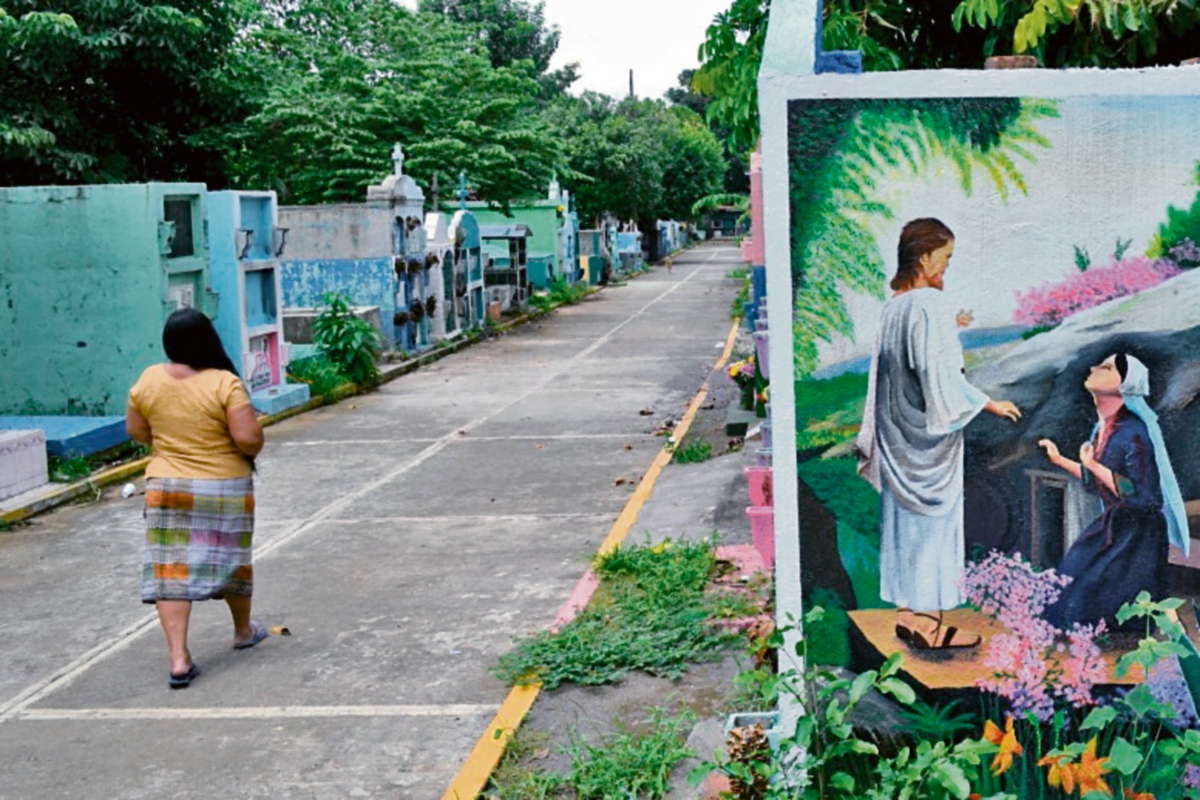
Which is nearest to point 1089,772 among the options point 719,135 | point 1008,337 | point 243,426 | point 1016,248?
point 1008,337

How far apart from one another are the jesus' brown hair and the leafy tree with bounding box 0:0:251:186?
16096 mm

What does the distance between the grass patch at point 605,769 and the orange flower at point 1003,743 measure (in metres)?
1.08

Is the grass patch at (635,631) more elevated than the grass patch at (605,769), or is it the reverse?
the grass patch at (635,631)

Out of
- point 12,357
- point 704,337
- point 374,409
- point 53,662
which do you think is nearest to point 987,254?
point 53,662

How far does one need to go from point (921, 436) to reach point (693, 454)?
7.77 m

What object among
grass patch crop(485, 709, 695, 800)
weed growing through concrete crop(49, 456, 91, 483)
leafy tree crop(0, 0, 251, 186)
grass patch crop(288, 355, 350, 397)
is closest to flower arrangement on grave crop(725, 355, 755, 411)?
grass patch crop(485, 709, 695, 800)

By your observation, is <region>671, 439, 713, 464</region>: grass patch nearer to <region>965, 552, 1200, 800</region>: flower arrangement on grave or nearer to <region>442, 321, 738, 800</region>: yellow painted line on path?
<region>442, 321, 738, 800</region>: yellow painted line on path

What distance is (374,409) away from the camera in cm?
1648

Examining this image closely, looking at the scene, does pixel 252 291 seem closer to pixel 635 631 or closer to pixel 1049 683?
pixel 635 631

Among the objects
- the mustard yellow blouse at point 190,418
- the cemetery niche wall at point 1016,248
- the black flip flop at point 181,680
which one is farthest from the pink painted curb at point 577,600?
the cemetery niche wall at point 1016,248

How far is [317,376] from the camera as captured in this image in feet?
56.3

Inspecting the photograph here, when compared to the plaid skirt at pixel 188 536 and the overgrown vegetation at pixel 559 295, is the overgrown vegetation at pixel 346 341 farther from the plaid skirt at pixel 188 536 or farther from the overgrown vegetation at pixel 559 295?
the overgrown vegetation at pixel 559 295

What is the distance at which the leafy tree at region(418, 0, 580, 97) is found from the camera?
48.5 metres

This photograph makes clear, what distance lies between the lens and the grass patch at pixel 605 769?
4.93 meters
